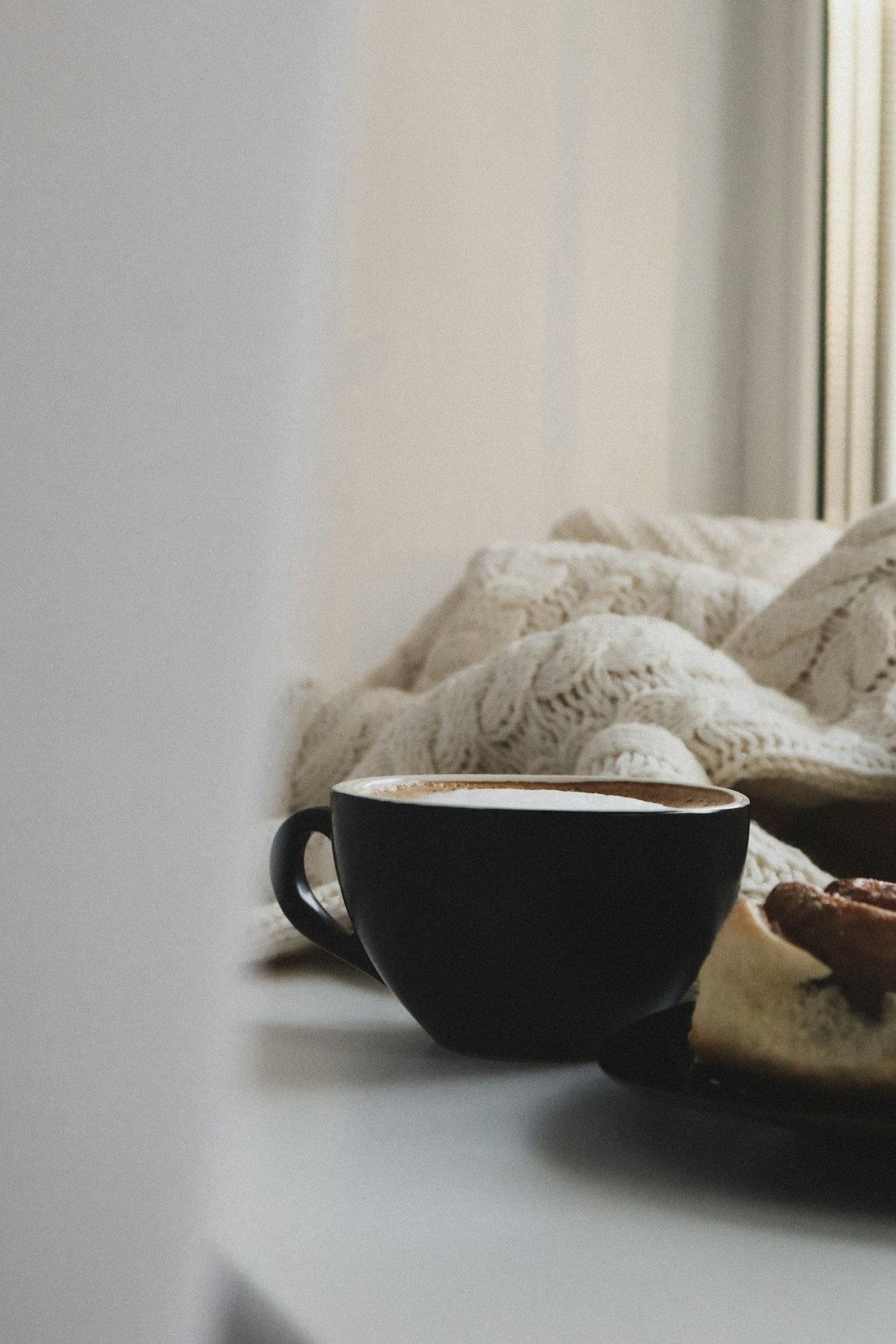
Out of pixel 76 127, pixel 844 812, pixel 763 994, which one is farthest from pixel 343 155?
pixel 844 812

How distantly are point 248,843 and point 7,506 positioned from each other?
2 cm

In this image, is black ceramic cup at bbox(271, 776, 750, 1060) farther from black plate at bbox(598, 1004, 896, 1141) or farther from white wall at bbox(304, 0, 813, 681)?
white wall at bbox(304, 0, 813, 681)

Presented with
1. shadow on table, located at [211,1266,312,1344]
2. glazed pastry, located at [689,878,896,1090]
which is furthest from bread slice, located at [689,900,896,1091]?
shadow on table, located at [211,1266,312,1344]

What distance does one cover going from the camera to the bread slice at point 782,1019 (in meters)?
0.22

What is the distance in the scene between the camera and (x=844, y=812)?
0.48 m

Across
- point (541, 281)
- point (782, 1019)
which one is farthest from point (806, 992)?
point (541, 281)

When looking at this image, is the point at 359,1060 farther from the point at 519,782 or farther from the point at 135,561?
the point at 135,561

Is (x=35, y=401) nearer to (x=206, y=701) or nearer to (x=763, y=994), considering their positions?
(x=206, y=701)

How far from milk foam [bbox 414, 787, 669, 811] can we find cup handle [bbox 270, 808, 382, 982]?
0.03 m

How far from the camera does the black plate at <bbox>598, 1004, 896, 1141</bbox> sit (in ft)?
0.68

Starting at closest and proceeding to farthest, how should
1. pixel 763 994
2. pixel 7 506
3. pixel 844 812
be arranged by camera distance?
pixel 7 506 < pixel 763 994 < pixel 844 812

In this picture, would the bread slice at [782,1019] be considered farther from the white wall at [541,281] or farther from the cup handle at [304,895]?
the white wall at [541,281]

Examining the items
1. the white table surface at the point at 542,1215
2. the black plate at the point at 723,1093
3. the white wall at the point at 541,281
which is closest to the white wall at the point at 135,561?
the white table surface at the point at 542,1215

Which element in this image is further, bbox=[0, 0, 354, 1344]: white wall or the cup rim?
the cup rim
